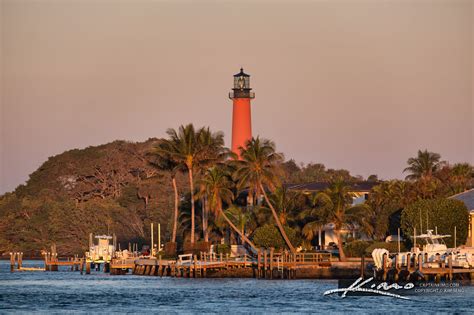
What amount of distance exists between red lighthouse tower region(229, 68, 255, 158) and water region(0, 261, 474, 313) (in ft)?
128

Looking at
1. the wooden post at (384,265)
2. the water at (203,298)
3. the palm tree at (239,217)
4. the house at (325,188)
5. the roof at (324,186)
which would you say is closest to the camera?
the water at (203,298)

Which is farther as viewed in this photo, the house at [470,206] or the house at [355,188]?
the house at [355,188]

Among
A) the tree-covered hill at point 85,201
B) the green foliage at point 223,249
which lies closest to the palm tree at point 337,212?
the green foliage at point 223,249

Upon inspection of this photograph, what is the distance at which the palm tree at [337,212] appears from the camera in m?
91.3

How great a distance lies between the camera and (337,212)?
91312 mm

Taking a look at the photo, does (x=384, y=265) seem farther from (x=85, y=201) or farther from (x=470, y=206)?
(x=85, y=201)

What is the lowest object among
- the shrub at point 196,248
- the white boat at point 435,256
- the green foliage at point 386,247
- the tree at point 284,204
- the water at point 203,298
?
the water at point 203,298

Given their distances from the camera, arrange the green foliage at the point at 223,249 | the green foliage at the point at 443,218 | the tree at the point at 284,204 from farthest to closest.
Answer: the green foliage at the point at 223,249
the tree at the point at 284,204
the green foliage at the point at 443,218

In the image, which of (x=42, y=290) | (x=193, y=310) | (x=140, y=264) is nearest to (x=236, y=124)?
(x=140, y=264)

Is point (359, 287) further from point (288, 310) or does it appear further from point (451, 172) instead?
point (451, 172)

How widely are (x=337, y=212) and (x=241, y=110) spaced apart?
124 feet

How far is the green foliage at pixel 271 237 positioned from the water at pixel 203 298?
8514 mm

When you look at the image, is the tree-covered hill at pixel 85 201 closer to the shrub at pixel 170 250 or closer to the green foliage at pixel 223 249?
the shrub at pixel 170 250
